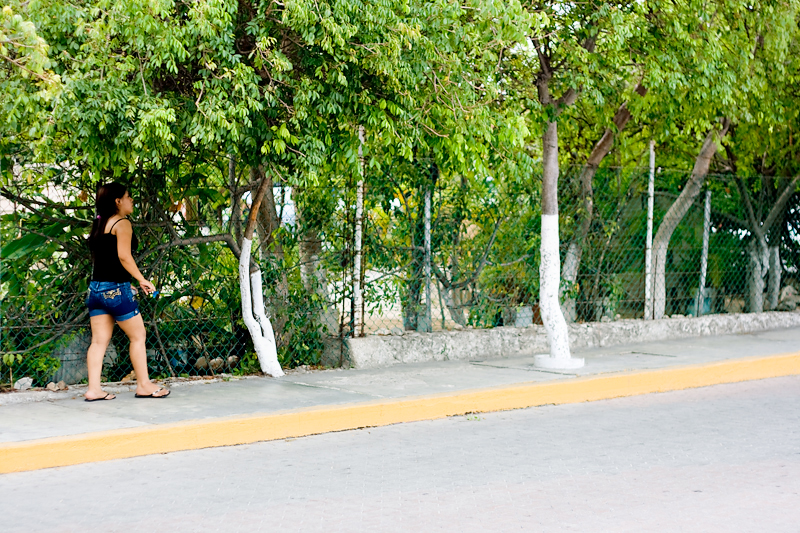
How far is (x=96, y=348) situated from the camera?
764 cm

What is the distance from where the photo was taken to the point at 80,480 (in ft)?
19.5

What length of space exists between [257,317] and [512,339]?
334 centimetres

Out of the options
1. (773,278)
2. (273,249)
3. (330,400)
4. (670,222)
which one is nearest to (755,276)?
(773,278)

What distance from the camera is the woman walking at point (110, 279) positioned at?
7.60 m

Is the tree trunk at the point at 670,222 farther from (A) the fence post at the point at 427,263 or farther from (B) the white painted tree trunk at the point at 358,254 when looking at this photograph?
(B) the white painted tree trunk at the point at 358,254

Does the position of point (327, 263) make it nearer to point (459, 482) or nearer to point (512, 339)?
point (512, 339)

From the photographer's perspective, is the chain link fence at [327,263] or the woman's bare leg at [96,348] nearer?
the woman's bare leg at [96,348]

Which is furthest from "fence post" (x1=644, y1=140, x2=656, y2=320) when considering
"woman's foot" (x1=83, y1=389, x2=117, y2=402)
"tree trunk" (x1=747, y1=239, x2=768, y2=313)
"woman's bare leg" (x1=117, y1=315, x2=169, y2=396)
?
"woman's foot" (x1=83, y1=389, x2=117, y2=402)

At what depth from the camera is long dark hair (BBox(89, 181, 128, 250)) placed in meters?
7.64

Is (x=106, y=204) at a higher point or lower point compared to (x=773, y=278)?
higher

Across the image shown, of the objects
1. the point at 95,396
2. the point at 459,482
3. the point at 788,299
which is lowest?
the point at 459,482

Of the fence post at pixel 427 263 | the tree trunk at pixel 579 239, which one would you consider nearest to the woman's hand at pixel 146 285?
the fence post at pixel 427 263

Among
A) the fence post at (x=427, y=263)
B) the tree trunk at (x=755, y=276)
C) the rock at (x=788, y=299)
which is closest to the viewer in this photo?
the fence post at (x=427, y=263)

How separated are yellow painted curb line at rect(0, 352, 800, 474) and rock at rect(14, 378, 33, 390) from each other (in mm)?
1897
